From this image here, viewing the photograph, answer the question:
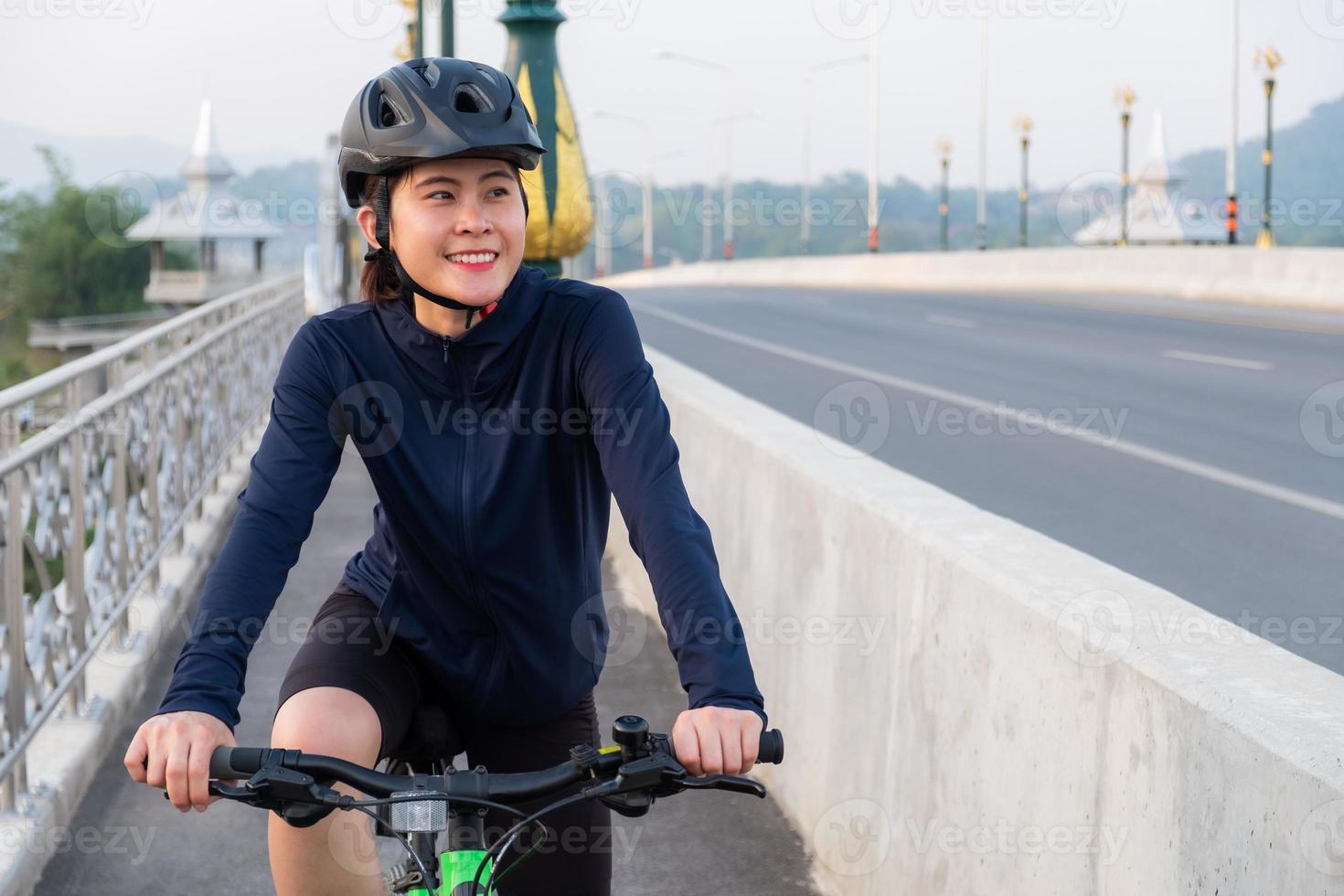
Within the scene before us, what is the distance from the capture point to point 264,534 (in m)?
2.52

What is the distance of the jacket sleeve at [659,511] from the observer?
2223 millimetres

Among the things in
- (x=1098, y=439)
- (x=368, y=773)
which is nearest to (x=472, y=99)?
(x=368, y=773)

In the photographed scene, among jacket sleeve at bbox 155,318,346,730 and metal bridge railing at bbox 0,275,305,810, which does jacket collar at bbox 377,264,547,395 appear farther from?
metal bridge railing at bbox 0,275,305,810

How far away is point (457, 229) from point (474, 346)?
21 cm

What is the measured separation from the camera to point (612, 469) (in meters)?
2.59

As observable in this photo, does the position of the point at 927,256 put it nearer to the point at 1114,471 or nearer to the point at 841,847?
the point at 1114,471

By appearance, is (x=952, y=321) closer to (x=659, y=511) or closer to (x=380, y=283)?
(x=380, y=283)

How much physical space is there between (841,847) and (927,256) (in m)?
34.1

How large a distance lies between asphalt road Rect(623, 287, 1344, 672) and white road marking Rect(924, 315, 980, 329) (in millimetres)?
66

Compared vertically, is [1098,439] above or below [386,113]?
below

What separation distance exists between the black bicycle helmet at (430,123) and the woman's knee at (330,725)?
2.20ft

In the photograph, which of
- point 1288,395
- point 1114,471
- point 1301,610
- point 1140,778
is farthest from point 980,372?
point 1140,778

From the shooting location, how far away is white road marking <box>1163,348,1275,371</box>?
15.5 meters

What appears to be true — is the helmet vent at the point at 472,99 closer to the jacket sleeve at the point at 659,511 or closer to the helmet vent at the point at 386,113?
the helmet vent at the point at 386,113
